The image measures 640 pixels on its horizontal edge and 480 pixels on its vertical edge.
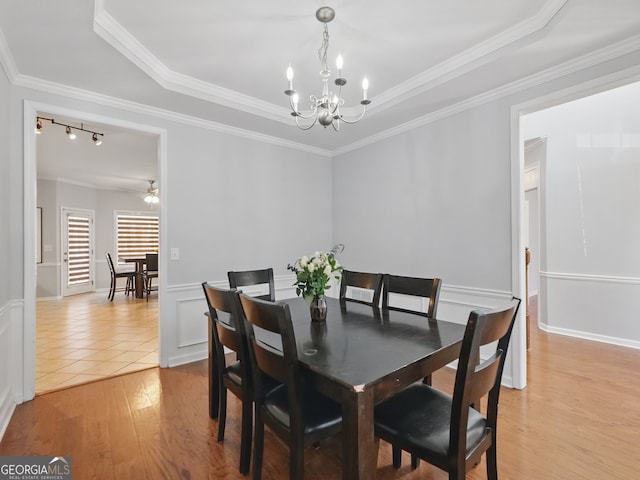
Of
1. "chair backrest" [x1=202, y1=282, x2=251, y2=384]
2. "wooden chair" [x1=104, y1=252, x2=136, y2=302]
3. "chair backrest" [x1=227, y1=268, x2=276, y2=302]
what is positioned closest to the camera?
"chair backrest" [x1=202, y1=282, x2=251, y2=384]

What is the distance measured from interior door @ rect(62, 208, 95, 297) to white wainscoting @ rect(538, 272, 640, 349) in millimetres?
9285

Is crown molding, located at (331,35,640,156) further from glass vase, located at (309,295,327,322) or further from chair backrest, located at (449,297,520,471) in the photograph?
glass vase, located at (309,295,327,322)

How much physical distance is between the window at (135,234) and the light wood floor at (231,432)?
647cm

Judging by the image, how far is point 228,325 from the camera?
1.78 m

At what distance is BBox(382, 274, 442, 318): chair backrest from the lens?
78.2 inches

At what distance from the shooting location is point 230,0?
1846mm

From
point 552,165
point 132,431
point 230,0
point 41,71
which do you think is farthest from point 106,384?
point 552,165

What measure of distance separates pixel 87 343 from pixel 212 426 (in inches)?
110

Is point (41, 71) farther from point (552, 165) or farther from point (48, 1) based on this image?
point (552, 165)

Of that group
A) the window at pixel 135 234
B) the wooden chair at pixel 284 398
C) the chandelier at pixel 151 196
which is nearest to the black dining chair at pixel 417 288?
the wooden chair at pixel 284 398

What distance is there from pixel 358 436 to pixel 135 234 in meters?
9.09

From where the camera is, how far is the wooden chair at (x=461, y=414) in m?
1.14

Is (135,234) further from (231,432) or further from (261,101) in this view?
(231,432)

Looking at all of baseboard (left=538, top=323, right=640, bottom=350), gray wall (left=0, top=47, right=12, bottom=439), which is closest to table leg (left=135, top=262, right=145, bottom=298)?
gray wall (left=0, top=47, right=12, bottom=439)
